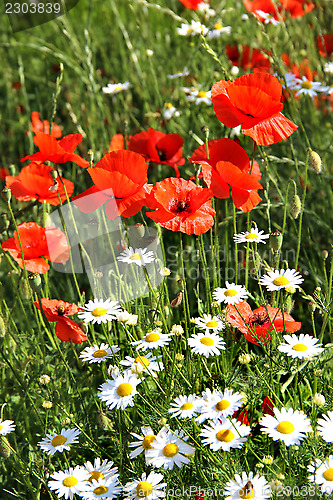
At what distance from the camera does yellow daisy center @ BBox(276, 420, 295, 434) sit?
3.22 feet

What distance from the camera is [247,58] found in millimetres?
2652

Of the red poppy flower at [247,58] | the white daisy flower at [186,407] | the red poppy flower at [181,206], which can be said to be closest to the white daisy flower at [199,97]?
the red poppy flower at [247,58]

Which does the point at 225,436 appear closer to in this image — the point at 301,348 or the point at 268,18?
the point at 301,348

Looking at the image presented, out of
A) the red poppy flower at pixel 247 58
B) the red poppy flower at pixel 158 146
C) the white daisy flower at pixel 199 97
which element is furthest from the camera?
the red poppy flower at pixel 247 58

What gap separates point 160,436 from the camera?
1.06 meters

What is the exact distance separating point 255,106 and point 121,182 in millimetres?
359

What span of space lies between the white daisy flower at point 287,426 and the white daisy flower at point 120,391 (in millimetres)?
279

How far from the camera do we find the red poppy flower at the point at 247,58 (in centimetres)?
257

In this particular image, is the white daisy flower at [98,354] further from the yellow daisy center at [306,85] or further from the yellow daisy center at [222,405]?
the yellow daisy center at [306,85]

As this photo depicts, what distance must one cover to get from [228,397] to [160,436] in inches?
6.2

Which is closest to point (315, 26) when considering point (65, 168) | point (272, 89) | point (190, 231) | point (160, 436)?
point (65, 168)

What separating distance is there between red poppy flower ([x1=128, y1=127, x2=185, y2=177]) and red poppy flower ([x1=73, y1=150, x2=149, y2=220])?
0.38m

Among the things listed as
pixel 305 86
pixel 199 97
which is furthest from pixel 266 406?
pixel 305 86

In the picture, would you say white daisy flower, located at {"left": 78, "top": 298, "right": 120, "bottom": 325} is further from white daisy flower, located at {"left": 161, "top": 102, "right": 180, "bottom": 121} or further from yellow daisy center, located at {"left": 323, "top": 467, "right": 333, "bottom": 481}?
white daisy flower, located at {"left": 161, "top": 102, "right": 180, "bottom": 121}
